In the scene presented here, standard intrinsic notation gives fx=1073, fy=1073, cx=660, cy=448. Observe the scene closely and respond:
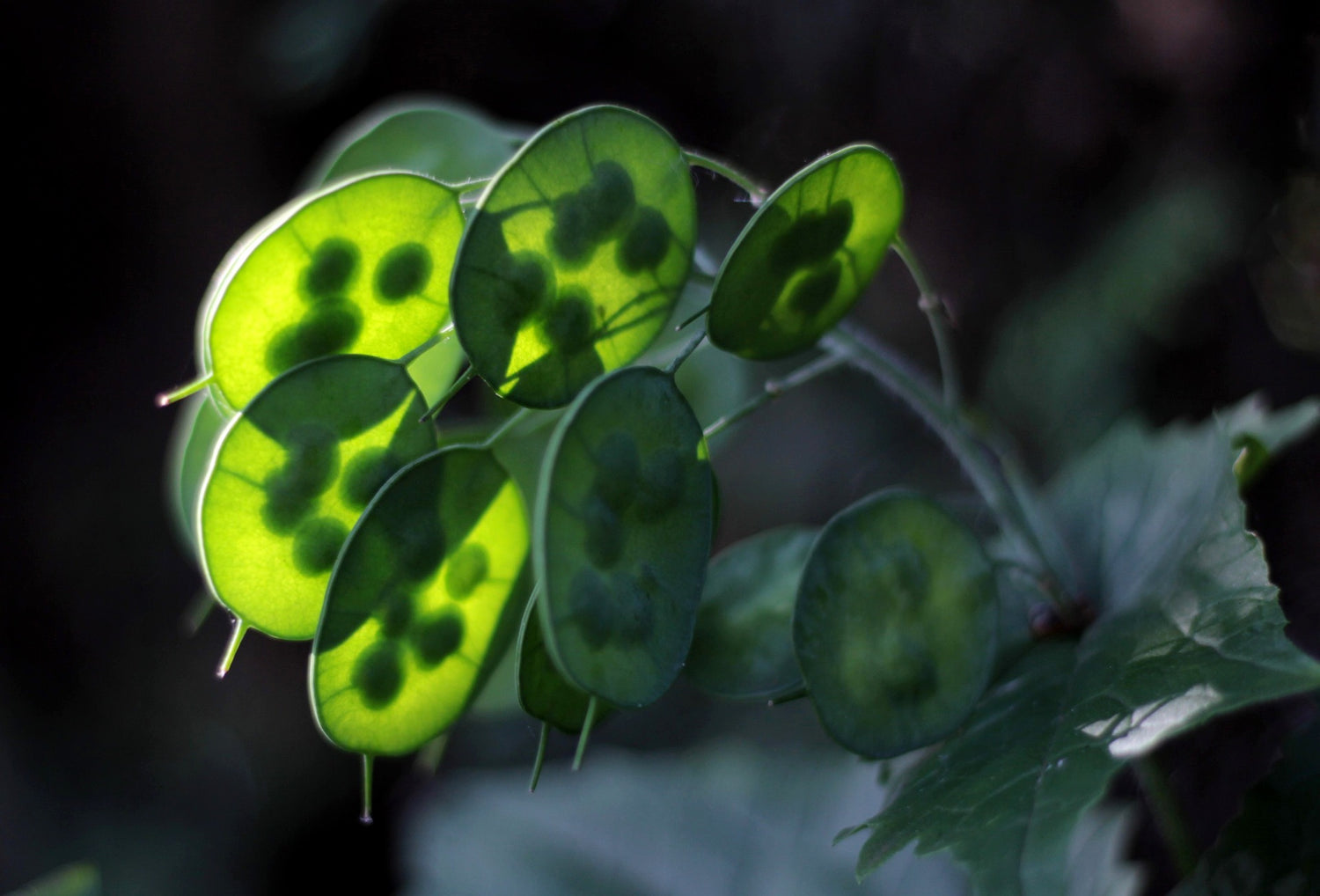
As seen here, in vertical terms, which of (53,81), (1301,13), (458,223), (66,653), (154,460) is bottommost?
(66,653)

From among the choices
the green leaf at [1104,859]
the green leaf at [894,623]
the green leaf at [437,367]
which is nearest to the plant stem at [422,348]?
the green leaf at [437,367]

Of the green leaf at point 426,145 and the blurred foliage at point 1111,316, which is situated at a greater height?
the green leaf at point 426,145

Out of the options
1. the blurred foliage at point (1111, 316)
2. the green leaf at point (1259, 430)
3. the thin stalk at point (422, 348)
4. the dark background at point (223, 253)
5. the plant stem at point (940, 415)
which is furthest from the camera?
the dark background at point (223, 253)

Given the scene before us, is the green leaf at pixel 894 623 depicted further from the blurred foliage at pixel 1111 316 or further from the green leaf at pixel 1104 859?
the blurred foliage at pixel 1111 316

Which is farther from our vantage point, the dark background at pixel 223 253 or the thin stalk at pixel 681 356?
the dark background at pixel 223 253

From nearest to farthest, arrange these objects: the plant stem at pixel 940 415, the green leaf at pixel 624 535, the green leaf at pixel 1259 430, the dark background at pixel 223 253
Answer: the green leaf at pixel 624 535, the plant stem at pixel 940 415, the green leaf at pixel 1259 430, the dark background at pixel 223 253

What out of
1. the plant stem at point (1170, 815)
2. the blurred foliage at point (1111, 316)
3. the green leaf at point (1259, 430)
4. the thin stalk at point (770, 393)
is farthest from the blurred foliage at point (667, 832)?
the blurred foliage at point (1111, 316)

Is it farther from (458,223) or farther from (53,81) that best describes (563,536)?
(53,81)

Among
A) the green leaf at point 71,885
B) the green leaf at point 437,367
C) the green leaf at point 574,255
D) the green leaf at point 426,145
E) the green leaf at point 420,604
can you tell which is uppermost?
the green leaf at point 426,145

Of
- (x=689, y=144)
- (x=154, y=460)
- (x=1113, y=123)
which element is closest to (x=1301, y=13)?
(x=1113, y=123)
